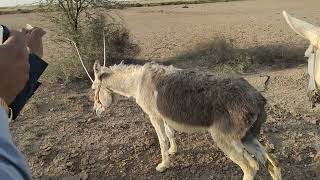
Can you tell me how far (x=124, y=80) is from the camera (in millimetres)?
6645

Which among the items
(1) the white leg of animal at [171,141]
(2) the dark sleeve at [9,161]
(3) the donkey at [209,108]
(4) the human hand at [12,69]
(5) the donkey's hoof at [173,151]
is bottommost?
(5) the donkey's hoof at [173,151]

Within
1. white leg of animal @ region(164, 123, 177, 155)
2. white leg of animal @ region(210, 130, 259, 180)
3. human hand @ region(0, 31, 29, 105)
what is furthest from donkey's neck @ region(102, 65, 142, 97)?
human hand @ region(0, 31, 29, 105)

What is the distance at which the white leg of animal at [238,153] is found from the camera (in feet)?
17.9

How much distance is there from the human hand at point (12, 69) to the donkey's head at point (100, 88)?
18.1ft

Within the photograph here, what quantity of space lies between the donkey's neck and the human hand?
5033mm

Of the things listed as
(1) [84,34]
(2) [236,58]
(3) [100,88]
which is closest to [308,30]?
(3) [100,88]

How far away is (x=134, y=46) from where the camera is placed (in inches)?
488

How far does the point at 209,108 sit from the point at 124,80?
161 cm

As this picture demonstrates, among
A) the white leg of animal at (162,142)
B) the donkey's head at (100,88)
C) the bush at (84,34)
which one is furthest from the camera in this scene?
the bush at (84,34)

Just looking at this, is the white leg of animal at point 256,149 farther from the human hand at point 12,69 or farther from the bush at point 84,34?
the bush at point 84,34

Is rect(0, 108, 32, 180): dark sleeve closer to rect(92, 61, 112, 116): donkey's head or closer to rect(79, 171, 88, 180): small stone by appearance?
rect(79, 171, 88, 180): small stone

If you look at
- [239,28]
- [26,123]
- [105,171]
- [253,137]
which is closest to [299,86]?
[253,137]

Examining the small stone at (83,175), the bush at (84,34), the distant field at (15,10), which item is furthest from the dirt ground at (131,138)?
the distant field at (15,10)

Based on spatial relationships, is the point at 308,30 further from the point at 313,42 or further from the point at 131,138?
the point at 131,138
